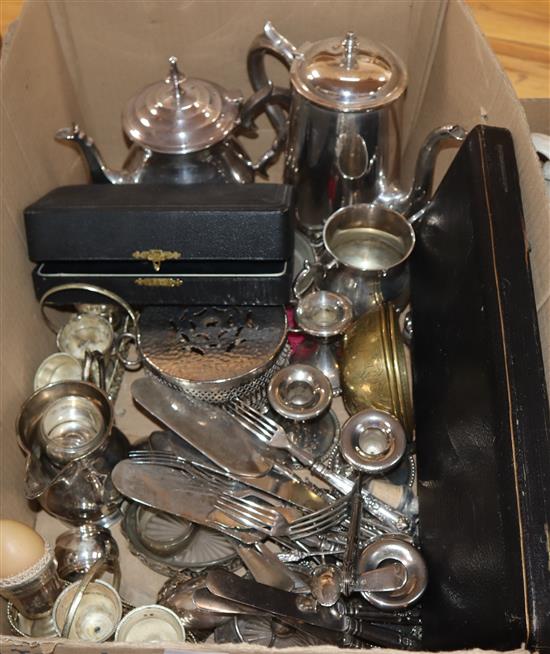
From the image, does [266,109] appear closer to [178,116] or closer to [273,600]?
[178,116]

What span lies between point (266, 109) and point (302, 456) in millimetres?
447

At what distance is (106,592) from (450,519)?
0.30m

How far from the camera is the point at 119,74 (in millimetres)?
875

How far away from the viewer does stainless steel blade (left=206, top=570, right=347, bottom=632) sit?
512 millimetres

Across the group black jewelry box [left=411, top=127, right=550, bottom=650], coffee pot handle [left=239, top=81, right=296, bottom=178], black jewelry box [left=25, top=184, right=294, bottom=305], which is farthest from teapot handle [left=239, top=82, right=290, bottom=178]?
black jewelry box [left=411, top=127, right=550, bottom=650]

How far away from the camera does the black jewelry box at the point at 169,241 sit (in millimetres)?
666

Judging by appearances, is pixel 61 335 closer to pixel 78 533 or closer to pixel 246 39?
pixel 78 533

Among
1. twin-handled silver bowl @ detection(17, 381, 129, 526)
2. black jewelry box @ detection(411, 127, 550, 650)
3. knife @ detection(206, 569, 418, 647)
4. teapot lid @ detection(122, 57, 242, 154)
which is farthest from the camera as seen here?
teapot lid @ detection(122, 57, 242, 154)

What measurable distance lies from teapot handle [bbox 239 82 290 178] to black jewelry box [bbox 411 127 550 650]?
0.78 feet

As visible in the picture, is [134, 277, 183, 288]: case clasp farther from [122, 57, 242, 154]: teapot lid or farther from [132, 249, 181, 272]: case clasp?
[122, 57, 242, 154]: teapot lid

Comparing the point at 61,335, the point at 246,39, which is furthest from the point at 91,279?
the point at 246,39

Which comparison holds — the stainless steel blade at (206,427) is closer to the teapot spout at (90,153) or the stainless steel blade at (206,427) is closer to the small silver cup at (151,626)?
the small silver cup at (151,626)

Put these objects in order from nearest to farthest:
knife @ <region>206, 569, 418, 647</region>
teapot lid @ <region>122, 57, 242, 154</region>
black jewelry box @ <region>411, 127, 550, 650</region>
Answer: black jewelry box @ <region>411, 127, 550, 650</region> → knife @ <region>206, 569, 418, 647</region> → teapot lid @ <region>122, 57, 242, 154</region>

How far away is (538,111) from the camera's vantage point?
697mm
